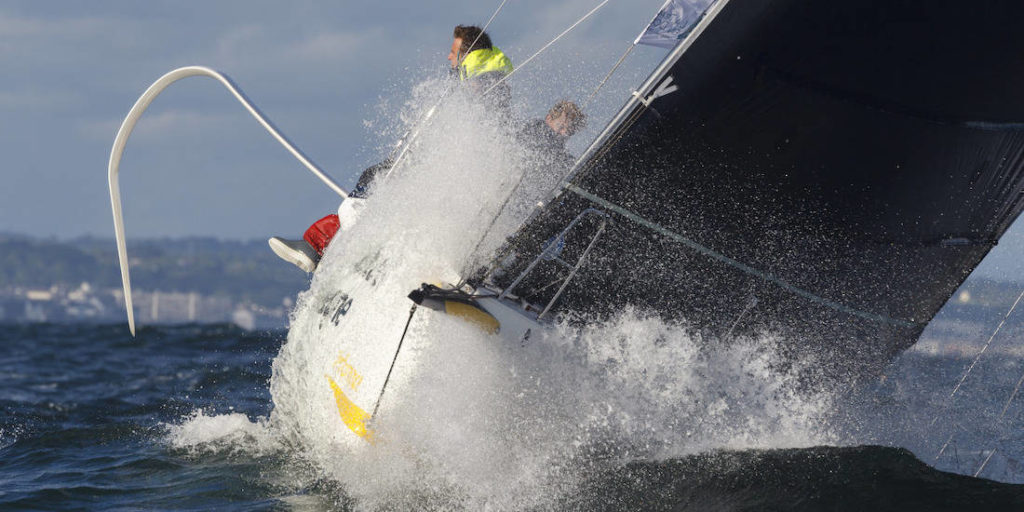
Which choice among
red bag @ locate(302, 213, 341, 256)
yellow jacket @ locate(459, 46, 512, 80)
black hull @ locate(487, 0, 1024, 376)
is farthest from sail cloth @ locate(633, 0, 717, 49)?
red bag @ locate(302, 213, 341, 256)

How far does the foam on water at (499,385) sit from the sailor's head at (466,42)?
1.38 feet

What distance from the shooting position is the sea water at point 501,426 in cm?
468

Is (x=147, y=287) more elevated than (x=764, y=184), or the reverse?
(x=764, y=184)

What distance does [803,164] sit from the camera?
4820mm

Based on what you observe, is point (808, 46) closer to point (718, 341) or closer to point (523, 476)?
point (718, 341)

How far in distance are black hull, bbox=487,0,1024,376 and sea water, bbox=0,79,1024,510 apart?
244 millimetres

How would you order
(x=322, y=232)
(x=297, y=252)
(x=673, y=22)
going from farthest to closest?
(x=322, y=232)
(x=297, y=252)
(x=673, y=22)

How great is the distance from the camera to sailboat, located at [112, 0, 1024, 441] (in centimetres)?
439

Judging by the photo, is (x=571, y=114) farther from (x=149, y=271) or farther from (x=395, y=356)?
(x=149, y=271)

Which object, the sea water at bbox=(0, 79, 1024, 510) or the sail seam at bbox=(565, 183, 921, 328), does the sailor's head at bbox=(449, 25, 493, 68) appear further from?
the sail seam at bbox=(565, 183, 921, 328)

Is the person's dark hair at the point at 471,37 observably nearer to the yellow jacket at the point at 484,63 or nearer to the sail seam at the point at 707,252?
the yellow jacket at the point at 484,63

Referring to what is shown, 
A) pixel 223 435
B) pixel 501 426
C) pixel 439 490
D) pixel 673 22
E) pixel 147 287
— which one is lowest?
pixel 147 287

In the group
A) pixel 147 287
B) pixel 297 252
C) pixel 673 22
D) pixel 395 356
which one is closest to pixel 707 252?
pixel 673 22

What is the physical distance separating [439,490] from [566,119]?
74.2 inches
